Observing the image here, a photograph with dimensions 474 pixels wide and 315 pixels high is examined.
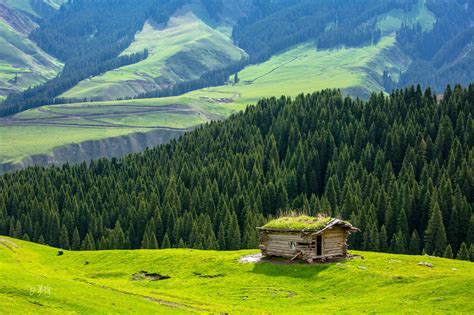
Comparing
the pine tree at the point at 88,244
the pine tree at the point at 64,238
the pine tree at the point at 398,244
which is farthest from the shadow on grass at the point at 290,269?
the pine tree at the point at 64,238

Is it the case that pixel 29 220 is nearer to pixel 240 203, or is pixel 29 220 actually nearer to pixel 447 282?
pixel 240 203

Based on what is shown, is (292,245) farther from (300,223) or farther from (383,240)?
(383,240)

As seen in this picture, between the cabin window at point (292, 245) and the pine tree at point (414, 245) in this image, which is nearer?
the cabin window at point (292, 245)

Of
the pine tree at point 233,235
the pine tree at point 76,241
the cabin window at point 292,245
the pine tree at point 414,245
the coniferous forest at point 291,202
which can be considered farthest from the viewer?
the pine tree at point 76,241

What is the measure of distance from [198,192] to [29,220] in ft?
144

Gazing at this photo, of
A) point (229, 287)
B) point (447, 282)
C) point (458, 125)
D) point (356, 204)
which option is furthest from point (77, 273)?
point (458, 125)

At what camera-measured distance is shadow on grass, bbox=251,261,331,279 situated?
70938 millimetres

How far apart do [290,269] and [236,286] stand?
26.9 ft

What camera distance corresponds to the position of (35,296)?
48.8 meters

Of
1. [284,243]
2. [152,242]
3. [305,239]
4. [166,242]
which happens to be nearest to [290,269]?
[305,239]

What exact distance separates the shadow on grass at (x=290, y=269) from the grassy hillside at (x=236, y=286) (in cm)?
11

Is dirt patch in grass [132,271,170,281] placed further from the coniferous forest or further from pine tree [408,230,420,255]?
pine tree [408,230,420,255]

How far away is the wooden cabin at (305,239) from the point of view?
77125 mm

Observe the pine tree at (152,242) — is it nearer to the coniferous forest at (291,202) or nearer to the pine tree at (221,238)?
the coniferous forest at (291,202)
